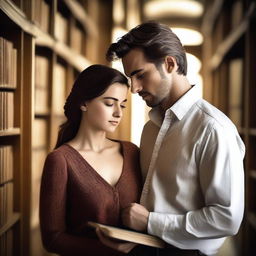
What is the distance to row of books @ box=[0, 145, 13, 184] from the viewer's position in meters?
2.18

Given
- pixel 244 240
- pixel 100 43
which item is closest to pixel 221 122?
pixel 244 240

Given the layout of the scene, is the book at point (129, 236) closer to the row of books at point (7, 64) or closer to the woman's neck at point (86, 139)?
the woman's neck at point (86, 139)

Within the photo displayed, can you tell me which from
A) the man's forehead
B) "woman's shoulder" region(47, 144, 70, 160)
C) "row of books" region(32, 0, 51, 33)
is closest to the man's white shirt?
the man's forehead

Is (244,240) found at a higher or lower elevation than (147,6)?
lower

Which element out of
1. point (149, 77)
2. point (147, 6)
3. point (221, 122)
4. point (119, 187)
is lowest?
point (119, 187)

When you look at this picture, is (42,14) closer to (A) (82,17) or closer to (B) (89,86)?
(B) (89,86)

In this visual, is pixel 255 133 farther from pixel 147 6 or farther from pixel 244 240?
pixel 147 6

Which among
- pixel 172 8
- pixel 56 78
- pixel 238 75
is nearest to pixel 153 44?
pixel 56 78

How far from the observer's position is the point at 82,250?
1.48 metres

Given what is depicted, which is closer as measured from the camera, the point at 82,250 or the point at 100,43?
the point at 82,250

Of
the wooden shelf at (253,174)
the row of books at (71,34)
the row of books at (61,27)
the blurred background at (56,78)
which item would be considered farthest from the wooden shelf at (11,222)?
the wooden shelf at (253,174)

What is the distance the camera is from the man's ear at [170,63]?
157cm

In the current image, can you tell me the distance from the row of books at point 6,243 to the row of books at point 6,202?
0.09 metres

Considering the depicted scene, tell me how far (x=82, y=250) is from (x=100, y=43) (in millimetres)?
4450
